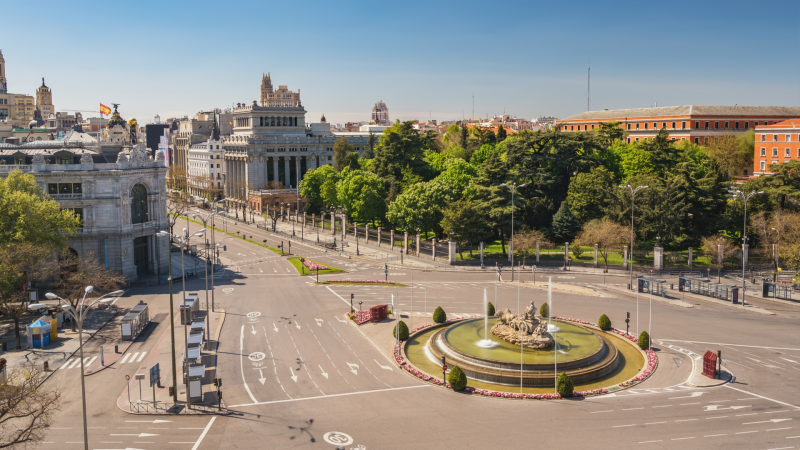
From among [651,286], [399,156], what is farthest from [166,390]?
[399,156]

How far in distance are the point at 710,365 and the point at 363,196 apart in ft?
209

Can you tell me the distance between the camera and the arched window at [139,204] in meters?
68.7

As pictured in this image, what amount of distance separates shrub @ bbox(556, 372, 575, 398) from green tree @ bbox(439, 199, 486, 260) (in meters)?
42.5

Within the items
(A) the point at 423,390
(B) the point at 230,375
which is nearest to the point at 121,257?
(B) the point at 230,375

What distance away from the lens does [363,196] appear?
9438cm

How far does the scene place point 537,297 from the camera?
2365 inches

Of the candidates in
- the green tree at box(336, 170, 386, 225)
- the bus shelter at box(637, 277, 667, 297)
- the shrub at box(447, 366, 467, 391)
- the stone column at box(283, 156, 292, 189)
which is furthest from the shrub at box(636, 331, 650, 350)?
the stone column at box(283, 156, 292, 189)

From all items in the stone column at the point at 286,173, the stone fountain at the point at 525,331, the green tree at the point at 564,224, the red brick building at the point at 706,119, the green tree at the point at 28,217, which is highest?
the red brick building at the point at 706,119

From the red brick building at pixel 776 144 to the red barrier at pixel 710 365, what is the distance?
70.7m

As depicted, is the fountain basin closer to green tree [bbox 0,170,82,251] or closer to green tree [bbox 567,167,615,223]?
green tree [bbox 0,170,82,251]

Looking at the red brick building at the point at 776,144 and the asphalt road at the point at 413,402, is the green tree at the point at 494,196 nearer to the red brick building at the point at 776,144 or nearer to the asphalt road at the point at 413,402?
the asphalt road at the point at 413,402

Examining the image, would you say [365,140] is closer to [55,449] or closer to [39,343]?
[39,343]

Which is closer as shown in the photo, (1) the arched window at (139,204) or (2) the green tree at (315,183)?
(1) the arched window at (139,204)

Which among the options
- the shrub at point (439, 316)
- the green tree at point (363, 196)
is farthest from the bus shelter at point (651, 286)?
the green tree at point (363, 196)
